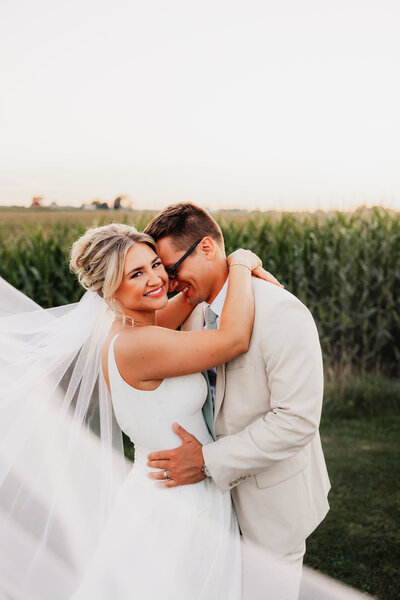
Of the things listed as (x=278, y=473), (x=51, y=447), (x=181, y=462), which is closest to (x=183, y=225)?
(x=181, y=462)

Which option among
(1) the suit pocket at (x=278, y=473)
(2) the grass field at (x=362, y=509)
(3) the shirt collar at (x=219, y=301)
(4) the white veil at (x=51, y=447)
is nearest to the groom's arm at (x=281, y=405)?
(1) the suit pocket at (x=278, y=473)

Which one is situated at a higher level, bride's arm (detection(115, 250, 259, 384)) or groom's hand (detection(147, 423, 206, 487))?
bride's arm (detection(115, 250, 259, 384))

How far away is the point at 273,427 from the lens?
226cm

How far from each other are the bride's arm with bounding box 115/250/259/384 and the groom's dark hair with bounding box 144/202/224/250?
13.9 inches

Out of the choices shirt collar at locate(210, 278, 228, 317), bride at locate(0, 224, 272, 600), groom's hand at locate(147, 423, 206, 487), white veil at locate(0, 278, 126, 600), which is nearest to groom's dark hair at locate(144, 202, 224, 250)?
bride at locate(0, 224, 272, 600)

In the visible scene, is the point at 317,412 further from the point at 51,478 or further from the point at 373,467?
the point at 373,467

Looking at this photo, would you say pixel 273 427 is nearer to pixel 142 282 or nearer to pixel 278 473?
pixel 278 473

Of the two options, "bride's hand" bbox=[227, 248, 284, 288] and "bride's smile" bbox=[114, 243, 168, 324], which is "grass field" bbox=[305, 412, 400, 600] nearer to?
"bride's hand" bbox=[227, 248, 284, 288]

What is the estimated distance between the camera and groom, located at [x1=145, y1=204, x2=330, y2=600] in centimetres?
227

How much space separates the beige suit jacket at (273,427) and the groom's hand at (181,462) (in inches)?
2.7

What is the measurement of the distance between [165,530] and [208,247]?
1.21 metres

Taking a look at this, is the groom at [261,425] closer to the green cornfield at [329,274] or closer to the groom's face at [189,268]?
the groom's face at [189,268]

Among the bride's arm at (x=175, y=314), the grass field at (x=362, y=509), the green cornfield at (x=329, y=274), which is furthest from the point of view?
the green cornfield at (x=329, y=274)

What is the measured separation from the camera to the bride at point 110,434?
236cm
